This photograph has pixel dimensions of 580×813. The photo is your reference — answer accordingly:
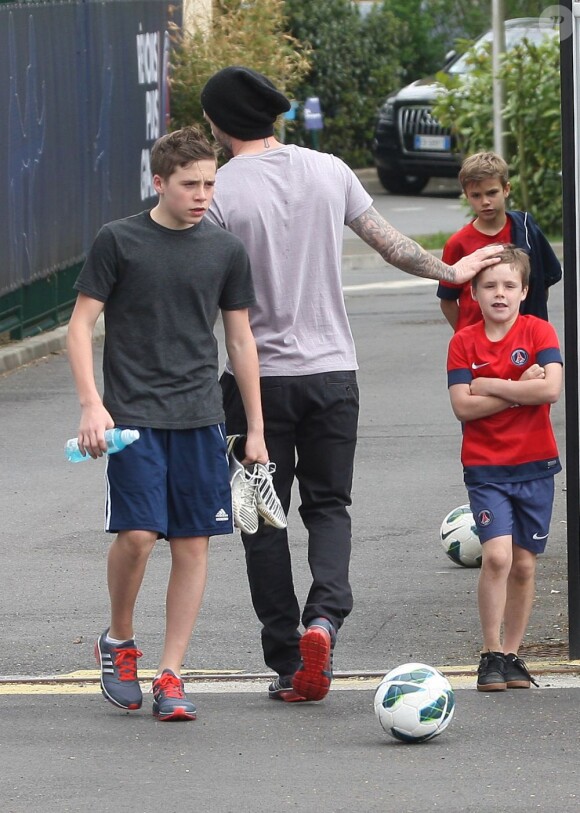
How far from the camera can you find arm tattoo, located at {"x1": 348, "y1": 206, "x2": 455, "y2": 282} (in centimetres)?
551

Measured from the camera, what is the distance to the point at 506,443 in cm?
543

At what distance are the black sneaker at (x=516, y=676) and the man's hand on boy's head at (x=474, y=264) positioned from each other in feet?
3.90

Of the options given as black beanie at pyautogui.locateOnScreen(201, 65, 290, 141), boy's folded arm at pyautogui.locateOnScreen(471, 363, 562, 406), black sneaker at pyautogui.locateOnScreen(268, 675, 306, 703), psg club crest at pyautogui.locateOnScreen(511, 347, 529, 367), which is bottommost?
black sneaker at pyautogui.locateOnScreen(268, 675, 306, 703)

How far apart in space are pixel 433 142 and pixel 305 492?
21.9 meters

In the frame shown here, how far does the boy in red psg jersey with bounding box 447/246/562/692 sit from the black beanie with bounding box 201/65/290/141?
0.85 m

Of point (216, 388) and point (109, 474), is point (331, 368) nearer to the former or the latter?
point (216, 388)

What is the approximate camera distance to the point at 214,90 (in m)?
5.27

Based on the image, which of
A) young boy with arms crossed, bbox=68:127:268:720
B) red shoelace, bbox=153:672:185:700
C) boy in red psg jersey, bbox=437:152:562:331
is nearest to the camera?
young boy with arms crossed, bbox=68:127:268:720

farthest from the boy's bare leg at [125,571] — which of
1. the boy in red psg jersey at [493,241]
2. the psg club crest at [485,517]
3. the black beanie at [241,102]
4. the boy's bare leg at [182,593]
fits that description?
the boy in red psg jersey at [493,241]

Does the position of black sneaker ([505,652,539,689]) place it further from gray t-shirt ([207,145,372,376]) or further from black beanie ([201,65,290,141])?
black beanie ([201,65,290,141])

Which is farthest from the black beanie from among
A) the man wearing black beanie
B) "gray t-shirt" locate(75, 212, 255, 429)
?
"gray t-shirt" locate(75, 212, 255, 429)

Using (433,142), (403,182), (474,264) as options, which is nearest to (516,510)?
(474,264)

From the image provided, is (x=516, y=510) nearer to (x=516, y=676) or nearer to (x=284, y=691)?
(x=516, y=676)

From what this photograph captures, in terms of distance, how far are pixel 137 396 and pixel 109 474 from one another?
24cm
